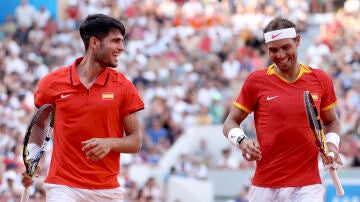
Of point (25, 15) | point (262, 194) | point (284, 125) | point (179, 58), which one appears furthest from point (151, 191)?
point (25, 15)

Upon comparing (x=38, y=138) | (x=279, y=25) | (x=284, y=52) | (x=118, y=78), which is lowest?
(x=38, y=138)

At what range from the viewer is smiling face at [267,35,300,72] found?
355 inches

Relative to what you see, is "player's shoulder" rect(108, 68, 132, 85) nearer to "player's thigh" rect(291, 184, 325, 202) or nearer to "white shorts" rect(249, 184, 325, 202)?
"white shorts" rect(249, 184, 325, 202)

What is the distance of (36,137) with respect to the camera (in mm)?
9203

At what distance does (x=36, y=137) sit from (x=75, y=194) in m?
0.63

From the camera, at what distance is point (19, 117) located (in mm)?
20938

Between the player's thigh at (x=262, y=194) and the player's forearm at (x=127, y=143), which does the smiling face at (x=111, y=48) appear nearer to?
the player's forearm at (x=127, y=143)

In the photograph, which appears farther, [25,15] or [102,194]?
[25,15]

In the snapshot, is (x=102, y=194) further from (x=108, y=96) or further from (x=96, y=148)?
(x=108, y=96)

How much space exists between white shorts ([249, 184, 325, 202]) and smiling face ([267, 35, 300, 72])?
1.04m

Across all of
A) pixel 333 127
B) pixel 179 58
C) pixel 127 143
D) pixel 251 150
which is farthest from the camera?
pixel 179 58

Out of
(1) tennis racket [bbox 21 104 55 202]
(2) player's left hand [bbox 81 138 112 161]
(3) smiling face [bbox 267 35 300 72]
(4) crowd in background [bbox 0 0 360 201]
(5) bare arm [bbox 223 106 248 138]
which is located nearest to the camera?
(2) player's left hand [bbox 81 138 112 161]

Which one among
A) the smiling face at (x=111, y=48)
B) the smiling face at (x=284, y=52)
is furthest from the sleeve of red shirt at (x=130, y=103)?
the smiling face at (x=284, y=52)

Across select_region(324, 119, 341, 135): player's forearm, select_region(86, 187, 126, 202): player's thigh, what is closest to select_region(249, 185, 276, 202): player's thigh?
select_region(324, 119, 341, 135): player's forearm
